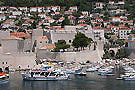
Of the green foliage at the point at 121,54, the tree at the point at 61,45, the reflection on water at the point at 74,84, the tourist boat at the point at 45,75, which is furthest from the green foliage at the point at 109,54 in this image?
the tourist boat at the point at 45,75

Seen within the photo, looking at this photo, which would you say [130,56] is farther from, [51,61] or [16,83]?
[16,83]

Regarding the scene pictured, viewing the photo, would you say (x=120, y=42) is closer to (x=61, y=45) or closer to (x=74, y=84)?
(x=61, y=45)

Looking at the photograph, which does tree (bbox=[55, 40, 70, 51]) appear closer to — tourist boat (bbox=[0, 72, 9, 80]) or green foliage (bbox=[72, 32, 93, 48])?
green foliage (bbox=[72, 32, 93, 48])

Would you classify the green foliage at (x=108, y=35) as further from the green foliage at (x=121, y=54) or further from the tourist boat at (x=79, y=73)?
the tourist boat at (x=79, y=73)

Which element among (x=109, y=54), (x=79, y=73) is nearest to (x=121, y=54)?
(x=109, y=54)

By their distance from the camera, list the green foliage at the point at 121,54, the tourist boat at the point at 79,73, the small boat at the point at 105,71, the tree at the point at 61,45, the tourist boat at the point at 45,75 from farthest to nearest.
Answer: the green foliage at the point at 121,54 < the tree at the point at 61,45 < the small boat at the point at 105,71 < the tourist boat at the point at 79,73 < the tourist boat at the point at 45,75

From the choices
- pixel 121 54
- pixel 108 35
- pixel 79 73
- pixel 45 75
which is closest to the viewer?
pixel 45 75
